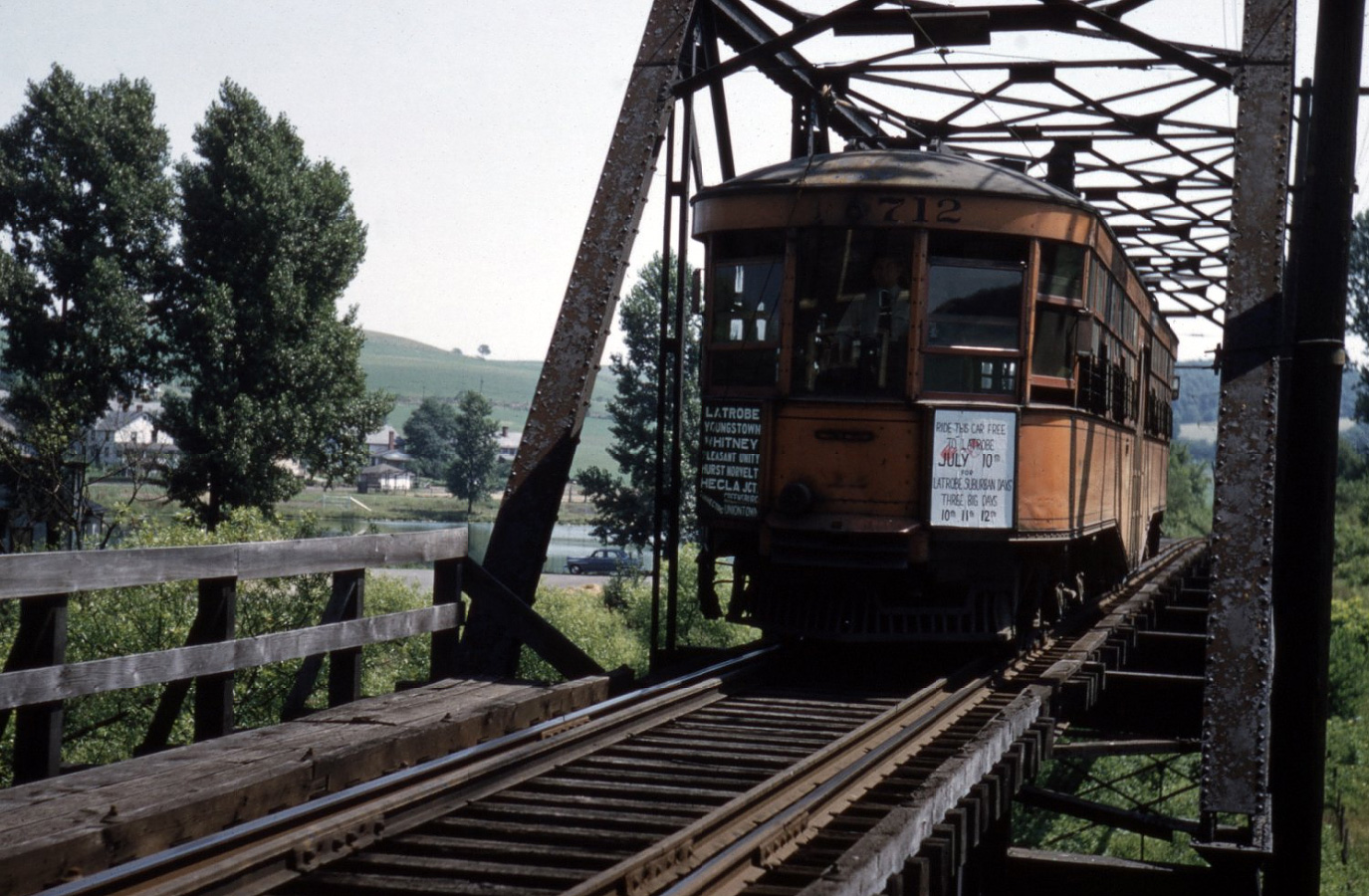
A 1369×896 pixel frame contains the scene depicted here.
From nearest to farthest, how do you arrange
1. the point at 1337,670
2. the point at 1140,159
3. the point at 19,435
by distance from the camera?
the point at 1140,159 → the point at 19,435 → the point at 1337,670

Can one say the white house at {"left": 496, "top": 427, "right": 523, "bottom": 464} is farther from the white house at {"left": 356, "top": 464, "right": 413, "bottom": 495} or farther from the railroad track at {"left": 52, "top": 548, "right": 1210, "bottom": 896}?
the railroad track at {"left": 52, "top": 548, "right": 1210, "bottom": 896}

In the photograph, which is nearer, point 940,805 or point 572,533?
point 940,805

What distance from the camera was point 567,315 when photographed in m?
8.97

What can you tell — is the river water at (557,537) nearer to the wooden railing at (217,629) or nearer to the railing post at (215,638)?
the wooden railing at (217,629)

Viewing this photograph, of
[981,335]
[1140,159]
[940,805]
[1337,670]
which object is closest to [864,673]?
[981,335]

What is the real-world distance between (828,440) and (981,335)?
1.13 metres

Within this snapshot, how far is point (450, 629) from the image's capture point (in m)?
8.27

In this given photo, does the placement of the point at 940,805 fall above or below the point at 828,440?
below

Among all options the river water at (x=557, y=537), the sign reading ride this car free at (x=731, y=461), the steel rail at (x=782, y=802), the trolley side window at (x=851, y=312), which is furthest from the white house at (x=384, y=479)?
the steel rail at (x=782, y=802)

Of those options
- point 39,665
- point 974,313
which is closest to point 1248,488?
point 974,313

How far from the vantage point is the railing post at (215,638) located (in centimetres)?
617

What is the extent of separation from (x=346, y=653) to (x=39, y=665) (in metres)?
2.39

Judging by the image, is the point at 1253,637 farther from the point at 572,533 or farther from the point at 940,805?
the point at 572,533

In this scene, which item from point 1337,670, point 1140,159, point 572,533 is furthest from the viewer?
point 572,533
